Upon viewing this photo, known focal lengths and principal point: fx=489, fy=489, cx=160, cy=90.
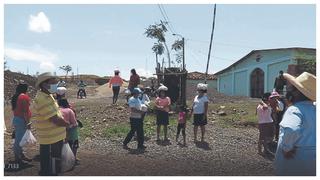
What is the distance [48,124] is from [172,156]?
157 inches

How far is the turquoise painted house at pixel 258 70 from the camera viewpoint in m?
27.5

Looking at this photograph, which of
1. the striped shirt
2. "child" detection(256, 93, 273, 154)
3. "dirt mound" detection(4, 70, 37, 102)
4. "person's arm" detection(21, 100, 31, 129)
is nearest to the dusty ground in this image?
"child" detection(256, 93, 273, 154)

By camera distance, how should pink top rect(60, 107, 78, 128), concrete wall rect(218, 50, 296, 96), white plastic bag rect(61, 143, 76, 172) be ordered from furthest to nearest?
concrete wall rect(218, 50, 296, 96), pink top rect(60, 107, 78, 128), white plastic bag rect(61, 143, 76, 172)

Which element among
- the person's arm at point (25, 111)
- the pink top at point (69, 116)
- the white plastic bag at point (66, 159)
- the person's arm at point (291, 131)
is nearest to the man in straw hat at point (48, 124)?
the white plastic bag at point (66, 159)

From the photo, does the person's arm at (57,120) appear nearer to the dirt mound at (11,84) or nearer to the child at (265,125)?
the child at (265,125)

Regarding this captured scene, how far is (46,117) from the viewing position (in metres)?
6.41

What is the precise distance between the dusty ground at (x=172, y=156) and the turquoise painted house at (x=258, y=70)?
47.8 feet

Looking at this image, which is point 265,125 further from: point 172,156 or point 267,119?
point 172,156

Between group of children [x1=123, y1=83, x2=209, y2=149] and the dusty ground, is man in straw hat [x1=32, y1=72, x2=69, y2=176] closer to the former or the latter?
the dusty ground

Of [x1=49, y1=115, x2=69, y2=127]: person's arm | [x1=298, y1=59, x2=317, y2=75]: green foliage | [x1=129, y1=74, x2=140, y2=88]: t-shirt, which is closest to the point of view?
[x1=49, y1=115, x2=69, y2=127]: person's arm

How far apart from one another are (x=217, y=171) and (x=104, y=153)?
2859 millimetres

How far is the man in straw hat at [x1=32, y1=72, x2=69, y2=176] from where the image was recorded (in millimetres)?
6391

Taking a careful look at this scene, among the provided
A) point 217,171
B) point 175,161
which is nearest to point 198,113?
point 175,161

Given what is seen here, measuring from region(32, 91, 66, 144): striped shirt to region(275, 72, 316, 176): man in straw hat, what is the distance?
9.80 feet
